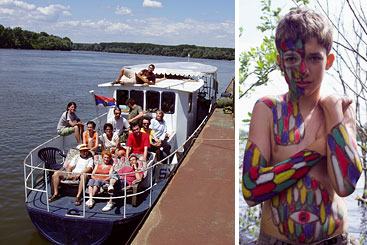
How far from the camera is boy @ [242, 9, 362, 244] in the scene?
2.46m

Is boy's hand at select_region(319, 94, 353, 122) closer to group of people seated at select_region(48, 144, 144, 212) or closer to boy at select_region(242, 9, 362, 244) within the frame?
boy at select_region(242, 9, 362, 244)

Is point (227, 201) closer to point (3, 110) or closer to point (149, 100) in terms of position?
point (149, 100)

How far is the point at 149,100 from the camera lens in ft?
32.6

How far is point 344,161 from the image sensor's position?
2420mm

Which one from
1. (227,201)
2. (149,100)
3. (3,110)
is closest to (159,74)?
(149,100)

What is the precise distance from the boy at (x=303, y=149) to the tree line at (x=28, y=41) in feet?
347

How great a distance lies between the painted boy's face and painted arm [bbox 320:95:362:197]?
6.0 inches

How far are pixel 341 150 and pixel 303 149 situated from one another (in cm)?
22

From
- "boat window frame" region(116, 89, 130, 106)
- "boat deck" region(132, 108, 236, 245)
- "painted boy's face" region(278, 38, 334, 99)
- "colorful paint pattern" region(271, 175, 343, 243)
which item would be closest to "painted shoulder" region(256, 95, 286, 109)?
"painted boy's face" region(278, 38, 334, 99)

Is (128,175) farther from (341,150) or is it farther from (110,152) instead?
(341,150)

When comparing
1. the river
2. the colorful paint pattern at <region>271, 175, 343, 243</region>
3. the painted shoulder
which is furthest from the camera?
the river

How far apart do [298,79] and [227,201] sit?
4.26m

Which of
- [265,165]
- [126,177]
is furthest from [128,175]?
[265,165]

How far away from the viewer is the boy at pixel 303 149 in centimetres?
246
